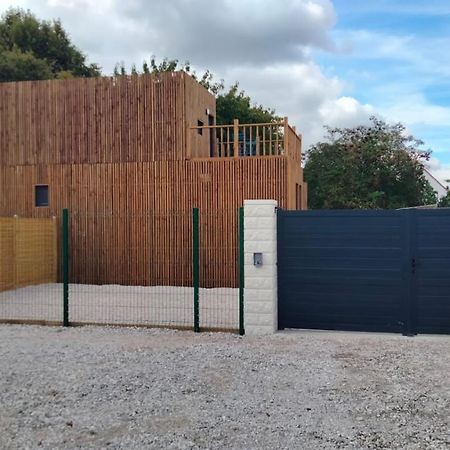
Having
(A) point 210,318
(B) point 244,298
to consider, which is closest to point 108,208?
(A) point 210,318

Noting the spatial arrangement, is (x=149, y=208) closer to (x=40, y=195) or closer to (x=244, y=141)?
(x=244, y=141)

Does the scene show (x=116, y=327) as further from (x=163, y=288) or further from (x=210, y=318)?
(x=163, y=288)

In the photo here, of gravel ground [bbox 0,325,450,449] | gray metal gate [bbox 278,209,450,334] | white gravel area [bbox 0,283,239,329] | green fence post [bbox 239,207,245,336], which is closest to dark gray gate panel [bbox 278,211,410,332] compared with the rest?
gray metal gate [bbox 278,209,450,334]

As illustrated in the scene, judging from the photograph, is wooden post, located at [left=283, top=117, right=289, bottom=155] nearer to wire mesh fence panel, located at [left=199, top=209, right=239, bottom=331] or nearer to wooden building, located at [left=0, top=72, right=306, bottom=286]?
wooden building, located at [left=0, top=72, right=306, bottom=286]

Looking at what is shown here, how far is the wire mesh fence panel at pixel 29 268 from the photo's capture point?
11641mm

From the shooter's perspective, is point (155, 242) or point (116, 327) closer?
point (116, 327)

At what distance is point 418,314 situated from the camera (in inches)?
323

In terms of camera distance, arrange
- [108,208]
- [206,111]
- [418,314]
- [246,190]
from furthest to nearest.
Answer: [206,111]
[108,208]
[246,190]
[418,314]

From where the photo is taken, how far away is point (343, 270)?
8.45m

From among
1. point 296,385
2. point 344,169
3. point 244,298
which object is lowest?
point 296,385

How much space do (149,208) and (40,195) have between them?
3.75m

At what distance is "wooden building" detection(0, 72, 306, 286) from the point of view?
1527cm

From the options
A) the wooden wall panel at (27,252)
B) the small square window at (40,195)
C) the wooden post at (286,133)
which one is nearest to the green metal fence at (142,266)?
the wooden wall panel at (27,252)

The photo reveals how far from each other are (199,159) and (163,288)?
3971 millimetres
